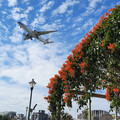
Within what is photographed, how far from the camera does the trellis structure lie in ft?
26.7

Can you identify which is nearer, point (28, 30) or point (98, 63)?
point (98, 63)

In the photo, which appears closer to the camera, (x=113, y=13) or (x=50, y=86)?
(x=113, y=13)

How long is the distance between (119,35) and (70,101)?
6183mm

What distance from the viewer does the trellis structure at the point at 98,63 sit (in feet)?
26.7

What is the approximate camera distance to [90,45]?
930 centimetres

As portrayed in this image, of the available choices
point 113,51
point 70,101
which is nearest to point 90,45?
point 113,51

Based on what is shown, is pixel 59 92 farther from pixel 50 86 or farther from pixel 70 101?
pixel 70 101

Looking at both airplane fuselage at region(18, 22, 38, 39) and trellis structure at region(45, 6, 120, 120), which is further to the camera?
airplane fuselage at region(18, 22, 38, 39)

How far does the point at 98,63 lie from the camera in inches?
365

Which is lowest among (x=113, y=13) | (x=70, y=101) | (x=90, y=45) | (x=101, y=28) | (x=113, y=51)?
(x=70, y=101)

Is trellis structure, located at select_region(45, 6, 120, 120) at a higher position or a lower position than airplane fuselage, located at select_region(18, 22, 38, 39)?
lower

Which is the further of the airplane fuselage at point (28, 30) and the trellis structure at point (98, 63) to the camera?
the airplane fuselage at point (28, 30)

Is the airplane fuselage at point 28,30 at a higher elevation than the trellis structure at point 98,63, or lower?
higher

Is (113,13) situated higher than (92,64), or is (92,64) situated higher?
(113,13)
